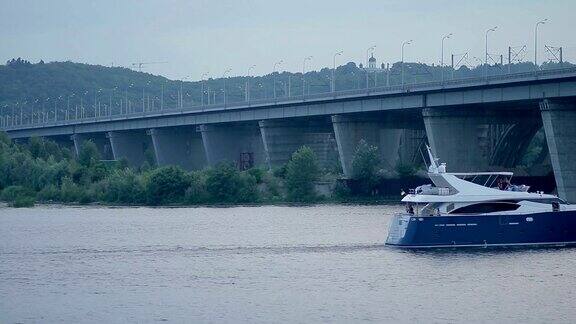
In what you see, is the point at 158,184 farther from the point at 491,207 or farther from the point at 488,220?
the point at 491,207

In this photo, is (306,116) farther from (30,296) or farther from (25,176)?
(30,296)

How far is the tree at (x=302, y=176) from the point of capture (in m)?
120

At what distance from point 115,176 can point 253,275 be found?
235 ft

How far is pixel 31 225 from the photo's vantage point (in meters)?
93.7

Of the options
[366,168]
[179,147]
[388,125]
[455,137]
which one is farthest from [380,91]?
[179,147]

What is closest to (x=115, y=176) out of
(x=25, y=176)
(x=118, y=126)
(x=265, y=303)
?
(x=25, y=176)

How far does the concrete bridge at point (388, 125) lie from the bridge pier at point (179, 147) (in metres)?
0.18

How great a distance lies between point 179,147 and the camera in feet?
581

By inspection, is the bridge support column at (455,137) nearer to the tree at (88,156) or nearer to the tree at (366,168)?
the tree at (366,168)

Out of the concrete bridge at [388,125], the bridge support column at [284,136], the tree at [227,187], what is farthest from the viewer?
the bridge support column at [284,136]

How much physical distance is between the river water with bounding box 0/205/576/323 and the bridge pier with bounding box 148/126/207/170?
86.1m

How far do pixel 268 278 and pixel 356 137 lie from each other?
7509 centimetres

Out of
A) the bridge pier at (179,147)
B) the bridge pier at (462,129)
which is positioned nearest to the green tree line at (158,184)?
the bridge pier at (462,129)

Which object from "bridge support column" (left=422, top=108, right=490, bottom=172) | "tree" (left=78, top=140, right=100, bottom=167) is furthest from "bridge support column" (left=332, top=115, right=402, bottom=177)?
"tree" (left=78, top=140, right=100, bottom=167)
